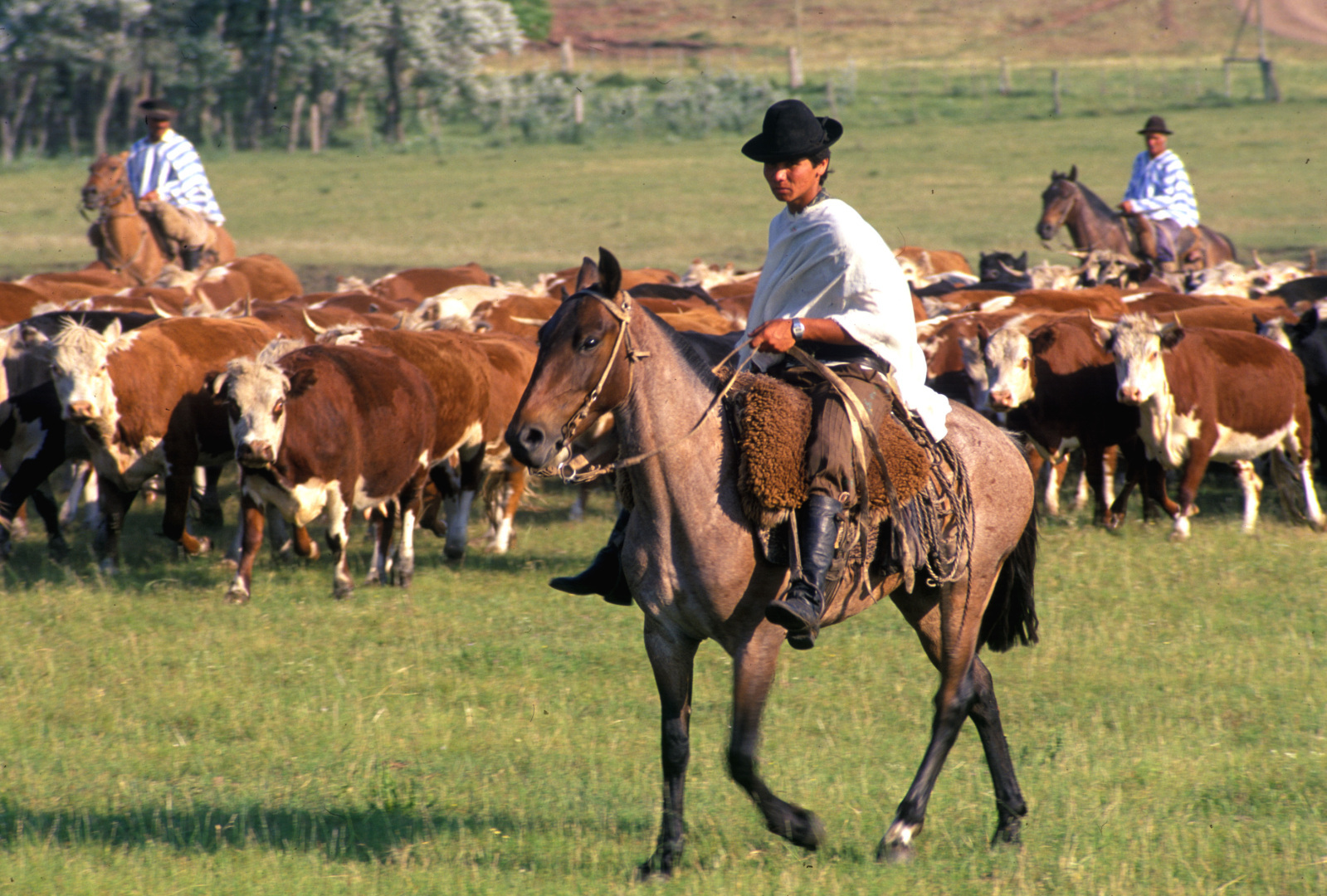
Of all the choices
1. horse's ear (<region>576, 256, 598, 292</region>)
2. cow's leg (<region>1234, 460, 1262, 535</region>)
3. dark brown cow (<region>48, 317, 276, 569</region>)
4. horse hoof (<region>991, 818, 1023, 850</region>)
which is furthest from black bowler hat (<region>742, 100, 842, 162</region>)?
cow's leg (<region>1234, 460, 1262, 535</region>)

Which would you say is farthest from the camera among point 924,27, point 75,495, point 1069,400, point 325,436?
point 924,27

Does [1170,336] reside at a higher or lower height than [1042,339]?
higher

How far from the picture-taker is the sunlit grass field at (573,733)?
16.3ft

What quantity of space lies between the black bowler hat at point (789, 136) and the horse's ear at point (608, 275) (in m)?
0.76

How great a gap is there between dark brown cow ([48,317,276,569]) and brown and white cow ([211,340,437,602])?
70cm

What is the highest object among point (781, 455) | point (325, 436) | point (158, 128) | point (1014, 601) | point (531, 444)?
point (158, 128)

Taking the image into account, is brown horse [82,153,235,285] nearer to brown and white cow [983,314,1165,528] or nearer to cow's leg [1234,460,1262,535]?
brown and white cow [983,314,1165,528]

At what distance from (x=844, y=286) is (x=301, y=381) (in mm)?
4815

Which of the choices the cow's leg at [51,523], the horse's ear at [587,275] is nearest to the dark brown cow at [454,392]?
the cow's leg at [51,523]

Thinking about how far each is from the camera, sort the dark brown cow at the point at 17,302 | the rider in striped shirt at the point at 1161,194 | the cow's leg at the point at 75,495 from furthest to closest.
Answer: the rider in striped shirt at the point at 1161,194
the dark brown cow at the point at 17,302
the cow's leg at the point at 75,495

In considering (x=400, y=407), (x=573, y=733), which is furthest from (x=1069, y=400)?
(x=573, y=733)

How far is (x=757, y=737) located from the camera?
4621 mm

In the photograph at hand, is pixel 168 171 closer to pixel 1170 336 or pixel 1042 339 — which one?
pixel 1042 339

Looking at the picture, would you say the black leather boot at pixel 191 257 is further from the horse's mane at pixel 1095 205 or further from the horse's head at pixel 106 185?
the horse's mane at pixel 1095 205
